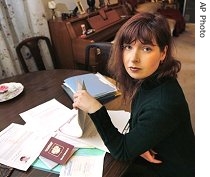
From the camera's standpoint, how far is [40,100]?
1.29 metres

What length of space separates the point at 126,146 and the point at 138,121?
95 mm

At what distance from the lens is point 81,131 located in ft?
3.08

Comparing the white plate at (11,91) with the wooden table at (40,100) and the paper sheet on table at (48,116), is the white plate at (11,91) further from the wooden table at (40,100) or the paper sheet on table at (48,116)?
the paper sheet on table at (48,116)

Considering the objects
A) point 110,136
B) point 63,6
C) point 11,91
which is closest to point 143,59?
point 110,136

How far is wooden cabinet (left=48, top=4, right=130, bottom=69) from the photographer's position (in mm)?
2373

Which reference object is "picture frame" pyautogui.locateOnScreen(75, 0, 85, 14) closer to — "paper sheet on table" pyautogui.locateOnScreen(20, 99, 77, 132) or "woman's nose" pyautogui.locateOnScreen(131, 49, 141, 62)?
"paper sheet on table" pyautogui.locateOnScreen(20, 99, 77, 132)

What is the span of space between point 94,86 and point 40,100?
31 centimetres

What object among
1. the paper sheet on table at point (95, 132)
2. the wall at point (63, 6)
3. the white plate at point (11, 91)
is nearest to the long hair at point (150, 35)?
the paper sheet on table at point (95, 132)

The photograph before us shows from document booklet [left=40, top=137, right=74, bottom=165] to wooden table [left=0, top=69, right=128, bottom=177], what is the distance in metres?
0.06

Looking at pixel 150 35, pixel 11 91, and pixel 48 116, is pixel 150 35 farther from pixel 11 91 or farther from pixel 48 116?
pixel 11 91

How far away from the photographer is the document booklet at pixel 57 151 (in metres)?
0.85

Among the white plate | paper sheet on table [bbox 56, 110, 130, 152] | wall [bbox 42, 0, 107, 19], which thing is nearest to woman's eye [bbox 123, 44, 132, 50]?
paper sheet on table [bbox 56, 110, 130, 152]
